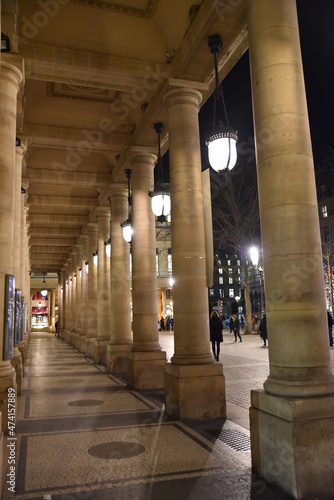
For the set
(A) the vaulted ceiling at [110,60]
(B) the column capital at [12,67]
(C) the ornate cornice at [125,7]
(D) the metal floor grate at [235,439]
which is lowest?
(D) the metal floor grate at [235,439]

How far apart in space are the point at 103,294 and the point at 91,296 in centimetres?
317

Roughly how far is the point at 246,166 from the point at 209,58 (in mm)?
26022

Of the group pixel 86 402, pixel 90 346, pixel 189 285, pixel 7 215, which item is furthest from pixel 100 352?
pixel 7 215

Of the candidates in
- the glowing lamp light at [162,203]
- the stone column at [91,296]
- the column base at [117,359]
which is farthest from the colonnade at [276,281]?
the stone column at [91,296]

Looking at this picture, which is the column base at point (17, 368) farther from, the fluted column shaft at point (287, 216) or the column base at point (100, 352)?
the fluted column shaft at point (287, 216)

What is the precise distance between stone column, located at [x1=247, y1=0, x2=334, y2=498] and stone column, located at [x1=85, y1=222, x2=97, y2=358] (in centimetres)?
1625

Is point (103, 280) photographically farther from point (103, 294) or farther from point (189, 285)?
point (189, 285)

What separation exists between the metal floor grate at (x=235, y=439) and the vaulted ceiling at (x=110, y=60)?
6.99 meters

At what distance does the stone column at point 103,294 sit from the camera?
57.5 ft

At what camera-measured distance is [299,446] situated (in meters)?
4.56

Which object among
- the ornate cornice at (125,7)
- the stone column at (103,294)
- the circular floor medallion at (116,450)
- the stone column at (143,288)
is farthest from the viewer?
the stone column at (103,294)

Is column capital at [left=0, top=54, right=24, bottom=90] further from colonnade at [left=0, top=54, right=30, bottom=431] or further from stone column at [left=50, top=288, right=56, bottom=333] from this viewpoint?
stone column at [left=50, top=288, right=56, bottom=333]

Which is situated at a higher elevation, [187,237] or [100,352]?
[187,237]

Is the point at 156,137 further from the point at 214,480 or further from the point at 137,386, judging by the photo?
the point at 214,480
